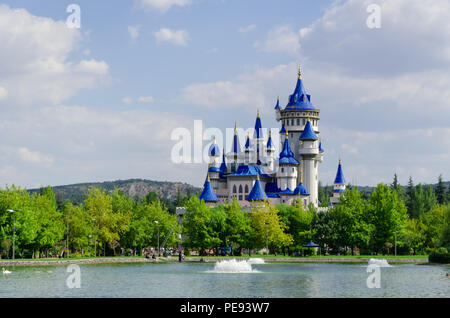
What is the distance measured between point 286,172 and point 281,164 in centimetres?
160

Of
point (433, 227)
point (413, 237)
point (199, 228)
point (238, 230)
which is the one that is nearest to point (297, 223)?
point (238, 230)

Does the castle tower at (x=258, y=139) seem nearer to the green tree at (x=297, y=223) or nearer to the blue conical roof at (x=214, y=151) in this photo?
the blue conical roof at (x=214, y=151)

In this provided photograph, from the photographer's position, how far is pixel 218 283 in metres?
53.6

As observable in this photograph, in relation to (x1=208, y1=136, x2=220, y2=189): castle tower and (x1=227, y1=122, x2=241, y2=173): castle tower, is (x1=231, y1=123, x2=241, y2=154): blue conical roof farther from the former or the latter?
(x1=208, y1=136, x2=220, y2=189): castle tower

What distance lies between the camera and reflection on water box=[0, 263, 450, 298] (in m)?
45.9

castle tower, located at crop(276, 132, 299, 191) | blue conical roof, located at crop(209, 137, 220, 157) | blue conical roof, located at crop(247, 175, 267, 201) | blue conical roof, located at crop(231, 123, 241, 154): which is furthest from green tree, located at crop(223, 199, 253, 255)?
blue conical roof, located at crop(209, 137, 220, 157)

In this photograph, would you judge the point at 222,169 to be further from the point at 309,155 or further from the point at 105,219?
the point at 105,219

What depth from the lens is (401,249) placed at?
98688 millimetres

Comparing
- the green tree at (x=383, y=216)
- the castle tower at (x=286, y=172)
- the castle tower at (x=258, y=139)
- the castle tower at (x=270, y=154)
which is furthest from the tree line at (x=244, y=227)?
the castle tower at (x=258, y=139)

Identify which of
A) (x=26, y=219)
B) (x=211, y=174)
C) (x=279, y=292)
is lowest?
(x=279, y=292)

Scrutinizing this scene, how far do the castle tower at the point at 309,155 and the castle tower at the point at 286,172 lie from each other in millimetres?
1658
